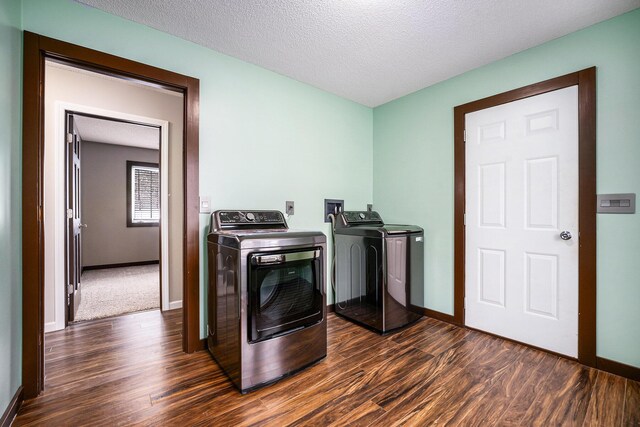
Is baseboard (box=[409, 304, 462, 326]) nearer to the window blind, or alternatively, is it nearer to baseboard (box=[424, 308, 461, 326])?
baseboard (box=[424, 308, 461, 326])

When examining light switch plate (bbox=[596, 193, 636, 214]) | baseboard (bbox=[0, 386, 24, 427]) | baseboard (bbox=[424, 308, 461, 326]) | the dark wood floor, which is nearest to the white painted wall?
the dark wood floor

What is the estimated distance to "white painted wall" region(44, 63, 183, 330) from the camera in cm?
253

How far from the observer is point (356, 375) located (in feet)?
6.05

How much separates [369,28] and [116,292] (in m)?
4.50

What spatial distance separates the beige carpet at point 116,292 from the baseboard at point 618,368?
4.18m

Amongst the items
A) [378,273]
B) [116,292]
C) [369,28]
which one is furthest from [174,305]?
[369,28]

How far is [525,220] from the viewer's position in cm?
229

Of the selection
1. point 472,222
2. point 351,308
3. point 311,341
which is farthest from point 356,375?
point 472,222

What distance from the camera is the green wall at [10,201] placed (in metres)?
1.35

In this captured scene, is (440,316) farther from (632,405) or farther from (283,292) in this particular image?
(283,292)

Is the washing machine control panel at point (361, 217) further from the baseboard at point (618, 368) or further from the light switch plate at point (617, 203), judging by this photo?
the baseboard at point (618, 368)

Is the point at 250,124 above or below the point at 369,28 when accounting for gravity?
below

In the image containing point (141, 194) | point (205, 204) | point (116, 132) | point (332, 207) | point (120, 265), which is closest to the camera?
point (205, 204)

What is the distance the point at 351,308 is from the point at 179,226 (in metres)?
2.17
